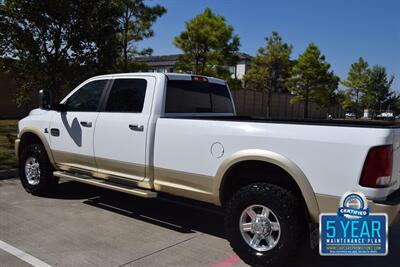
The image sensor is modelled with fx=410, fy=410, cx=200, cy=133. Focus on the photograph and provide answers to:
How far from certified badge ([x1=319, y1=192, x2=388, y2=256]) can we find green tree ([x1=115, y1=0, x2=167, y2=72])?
13274mm

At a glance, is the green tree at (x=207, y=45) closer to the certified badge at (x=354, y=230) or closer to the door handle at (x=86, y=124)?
the door handle at (x=86, y=124)

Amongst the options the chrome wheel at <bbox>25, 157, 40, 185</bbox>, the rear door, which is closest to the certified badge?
the rear door

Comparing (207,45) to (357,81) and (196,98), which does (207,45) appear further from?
(357,81)

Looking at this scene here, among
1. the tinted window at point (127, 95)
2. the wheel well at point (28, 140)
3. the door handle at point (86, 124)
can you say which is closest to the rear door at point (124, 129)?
the tinted window at point (127, 95)

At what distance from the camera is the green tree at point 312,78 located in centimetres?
3812

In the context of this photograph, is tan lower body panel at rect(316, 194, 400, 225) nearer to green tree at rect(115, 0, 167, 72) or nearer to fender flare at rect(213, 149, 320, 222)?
fender flare at rect(213, 149, 320, 222)

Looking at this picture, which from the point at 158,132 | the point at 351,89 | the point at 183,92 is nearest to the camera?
the point at 158,132

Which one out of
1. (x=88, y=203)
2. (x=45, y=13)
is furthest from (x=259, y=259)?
(x=45, y=13)

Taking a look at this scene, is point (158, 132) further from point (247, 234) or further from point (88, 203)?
point (88, 203)

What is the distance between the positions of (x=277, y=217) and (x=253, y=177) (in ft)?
1.70

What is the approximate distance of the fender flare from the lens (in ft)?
12.0

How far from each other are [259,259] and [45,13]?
9.48 m

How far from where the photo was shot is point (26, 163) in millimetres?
6641

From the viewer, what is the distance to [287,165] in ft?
12.3
